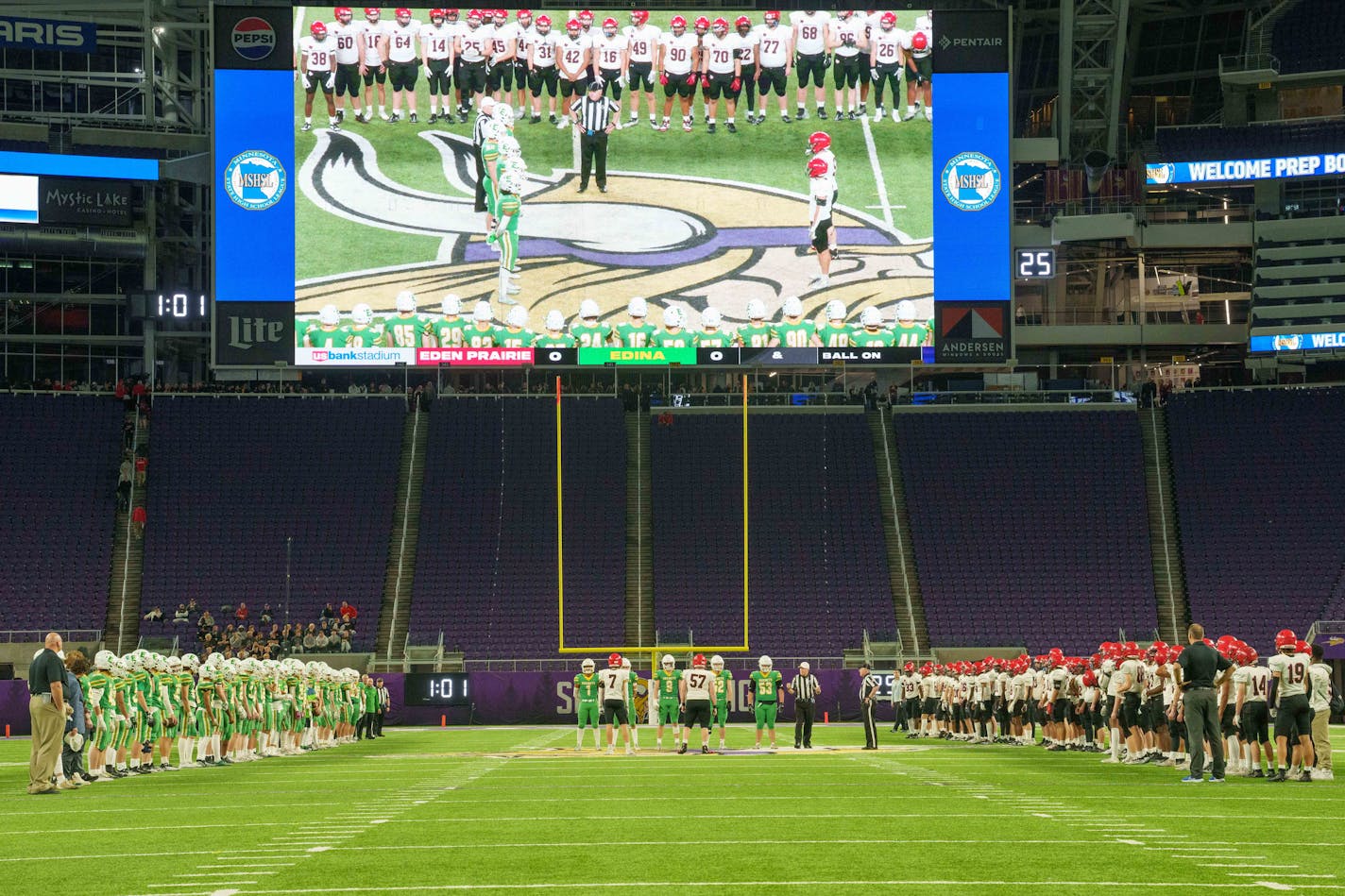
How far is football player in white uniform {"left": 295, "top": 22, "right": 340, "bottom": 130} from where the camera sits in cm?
4031

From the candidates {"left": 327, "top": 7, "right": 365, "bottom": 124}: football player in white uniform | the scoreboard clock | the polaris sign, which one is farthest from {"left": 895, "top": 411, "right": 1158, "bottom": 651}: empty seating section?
the polaris sign

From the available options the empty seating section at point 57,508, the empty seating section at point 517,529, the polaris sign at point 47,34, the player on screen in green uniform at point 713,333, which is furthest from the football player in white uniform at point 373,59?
the empty seating section at point 57,508

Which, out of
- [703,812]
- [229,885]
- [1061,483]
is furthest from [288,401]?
[229,885]

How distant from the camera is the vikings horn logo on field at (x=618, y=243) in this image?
132 ft

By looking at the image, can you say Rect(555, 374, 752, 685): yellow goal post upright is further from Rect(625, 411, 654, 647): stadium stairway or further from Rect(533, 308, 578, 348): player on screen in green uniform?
Rect(533, 308, 578, 348): player on screen in green uniform

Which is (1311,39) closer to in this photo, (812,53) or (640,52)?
(812,53)

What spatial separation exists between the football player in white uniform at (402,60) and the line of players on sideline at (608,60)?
0.02 metres

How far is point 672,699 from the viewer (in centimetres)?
2544

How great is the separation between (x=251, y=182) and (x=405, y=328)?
4.75m

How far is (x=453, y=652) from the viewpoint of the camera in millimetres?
37969

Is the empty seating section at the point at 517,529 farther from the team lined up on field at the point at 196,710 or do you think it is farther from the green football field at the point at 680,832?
the green football field at the point at 680,832

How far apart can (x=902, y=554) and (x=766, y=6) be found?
14.3m

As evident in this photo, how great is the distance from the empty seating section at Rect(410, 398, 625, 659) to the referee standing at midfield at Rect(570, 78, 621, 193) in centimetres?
646

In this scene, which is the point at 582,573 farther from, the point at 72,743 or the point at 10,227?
the point at 72,743
